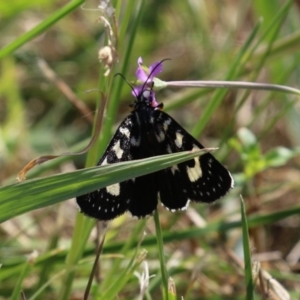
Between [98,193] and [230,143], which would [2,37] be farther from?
[98,193]

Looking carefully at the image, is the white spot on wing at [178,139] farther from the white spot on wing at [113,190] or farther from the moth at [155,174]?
the white spot on wing at [113,190]

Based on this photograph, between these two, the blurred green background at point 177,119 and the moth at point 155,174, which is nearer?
the moth at point 155,174

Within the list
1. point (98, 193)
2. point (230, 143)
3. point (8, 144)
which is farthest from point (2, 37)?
point (98, 193)

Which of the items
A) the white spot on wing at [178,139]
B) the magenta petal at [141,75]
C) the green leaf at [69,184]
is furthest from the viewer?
the white spot on wing at [178,139]

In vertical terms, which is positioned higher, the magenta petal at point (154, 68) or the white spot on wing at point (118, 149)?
the magenta petal at point (154, 68)

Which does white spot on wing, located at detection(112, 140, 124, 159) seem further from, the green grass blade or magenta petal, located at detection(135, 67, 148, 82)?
the green grass blade

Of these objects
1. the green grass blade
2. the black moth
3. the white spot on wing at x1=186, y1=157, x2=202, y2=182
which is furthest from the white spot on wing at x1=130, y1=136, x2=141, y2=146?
the green grass blade

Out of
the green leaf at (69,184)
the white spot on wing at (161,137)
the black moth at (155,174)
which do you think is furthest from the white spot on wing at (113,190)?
the green leaf at (69,184)
